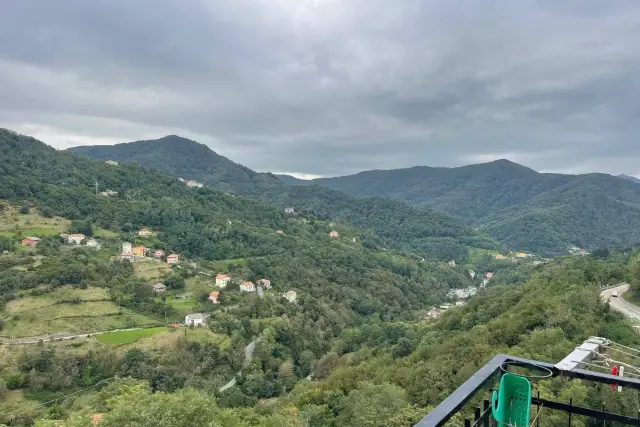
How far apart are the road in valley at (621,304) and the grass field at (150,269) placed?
4599cm

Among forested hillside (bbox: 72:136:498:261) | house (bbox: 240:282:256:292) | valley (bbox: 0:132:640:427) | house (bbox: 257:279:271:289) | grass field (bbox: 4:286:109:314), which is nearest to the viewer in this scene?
valley (bbox: 0:132:640:427)

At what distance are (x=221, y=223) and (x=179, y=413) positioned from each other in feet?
207

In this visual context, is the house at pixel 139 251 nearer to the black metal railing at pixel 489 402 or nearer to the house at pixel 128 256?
the house at pixel 128 256

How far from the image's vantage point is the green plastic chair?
2318 mm

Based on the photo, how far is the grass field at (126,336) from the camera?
1384 inches

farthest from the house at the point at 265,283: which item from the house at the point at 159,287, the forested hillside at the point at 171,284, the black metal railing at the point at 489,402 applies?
the black metal railing at the point at 489,402

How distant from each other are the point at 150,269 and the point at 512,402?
55.5m

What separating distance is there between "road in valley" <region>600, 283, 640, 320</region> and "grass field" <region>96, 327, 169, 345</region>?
113ft

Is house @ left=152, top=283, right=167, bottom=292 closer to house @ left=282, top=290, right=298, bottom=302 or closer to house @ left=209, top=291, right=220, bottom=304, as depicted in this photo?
house @ left=209, top=291, right=220, bottom=304

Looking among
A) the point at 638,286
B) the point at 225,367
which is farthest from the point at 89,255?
the point at 638,286

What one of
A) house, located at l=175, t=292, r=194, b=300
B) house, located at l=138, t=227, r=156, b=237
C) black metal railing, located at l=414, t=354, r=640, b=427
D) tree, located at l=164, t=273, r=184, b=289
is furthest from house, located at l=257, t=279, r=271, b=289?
black metal railing, located at l=414, t=354, r=640, b=427

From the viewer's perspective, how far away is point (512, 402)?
94.3 inches

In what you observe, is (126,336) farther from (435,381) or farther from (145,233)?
(145,233)

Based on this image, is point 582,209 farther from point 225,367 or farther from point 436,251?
point 225,367
